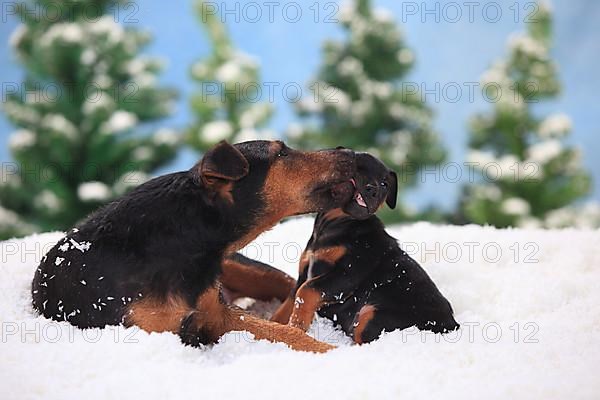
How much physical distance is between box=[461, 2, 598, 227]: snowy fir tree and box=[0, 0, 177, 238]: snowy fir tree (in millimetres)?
4270

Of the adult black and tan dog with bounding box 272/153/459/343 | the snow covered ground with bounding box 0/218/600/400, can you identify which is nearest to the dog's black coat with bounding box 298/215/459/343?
the adult black and tan dog with bounding box 272/153/459/343

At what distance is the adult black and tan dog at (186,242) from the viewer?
→ 242 centimetres

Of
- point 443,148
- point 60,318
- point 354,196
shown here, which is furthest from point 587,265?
point 443,148

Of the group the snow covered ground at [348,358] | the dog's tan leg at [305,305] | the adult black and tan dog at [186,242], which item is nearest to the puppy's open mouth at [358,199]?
the adult black and tan dog at [186,242]

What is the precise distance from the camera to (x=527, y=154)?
9211 mm

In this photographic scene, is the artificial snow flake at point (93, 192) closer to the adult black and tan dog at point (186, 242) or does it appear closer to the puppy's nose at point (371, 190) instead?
the adult black and tan dog at point (186, 242)

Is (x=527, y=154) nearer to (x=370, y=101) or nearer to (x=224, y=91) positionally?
(x=370, y=101)

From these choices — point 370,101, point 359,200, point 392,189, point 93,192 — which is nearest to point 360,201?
point 359,200

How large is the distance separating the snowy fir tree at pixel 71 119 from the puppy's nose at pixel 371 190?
608 centimetres

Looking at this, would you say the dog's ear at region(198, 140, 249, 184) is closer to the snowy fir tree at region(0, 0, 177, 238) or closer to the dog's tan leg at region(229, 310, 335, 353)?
the dog's tan leg at region(229, 310, 335, 353)

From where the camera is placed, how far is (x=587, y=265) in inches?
140

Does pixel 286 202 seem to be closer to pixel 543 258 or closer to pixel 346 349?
pixel 346 349

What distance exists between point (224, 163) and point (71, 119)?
7019 millimetres

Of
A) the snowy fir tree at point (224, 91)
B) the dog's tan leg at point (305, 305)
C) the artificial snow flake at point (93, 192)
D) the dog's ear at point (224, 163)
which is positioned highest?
the dog's ear at point (224, 163)
